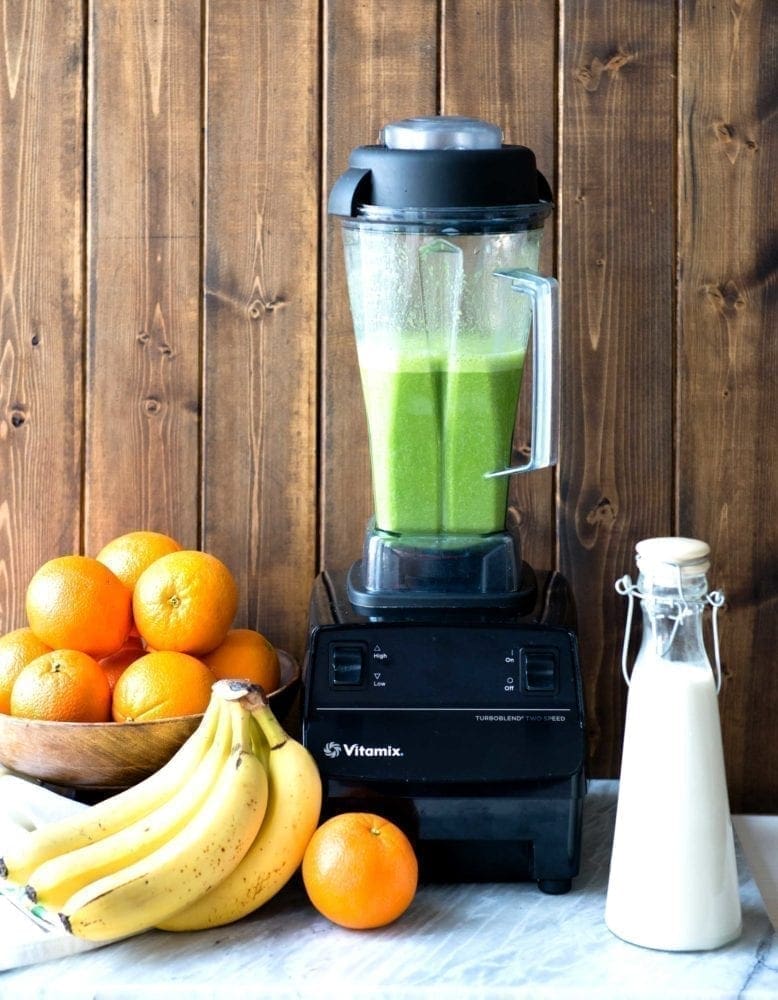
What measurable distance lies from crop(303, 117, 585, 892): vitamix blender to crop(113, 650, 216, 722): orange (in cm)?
12

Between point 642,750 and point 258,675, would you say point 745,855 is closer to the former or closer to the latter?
point 642,750

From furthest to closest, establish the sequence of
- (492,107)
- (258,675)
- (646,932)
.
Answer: (492,107) < (258,675) < (646,932)

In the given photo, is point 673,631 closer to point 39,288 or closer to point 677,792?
point 677,792

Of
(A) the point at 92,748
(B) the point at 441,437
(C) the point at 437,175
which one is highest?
(C) the point at 437,175

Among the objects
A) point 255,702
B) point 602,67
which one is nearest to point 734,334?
point 602,67

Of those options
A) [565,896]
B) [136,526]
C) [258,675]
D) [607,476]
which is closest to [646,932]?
[565,896]

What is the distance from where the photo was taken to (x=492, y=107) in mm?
1436

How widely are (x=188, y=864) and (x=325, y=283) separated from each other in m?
0.68

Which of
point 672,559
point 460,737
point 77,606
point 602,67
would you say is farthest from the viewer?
point 602,67

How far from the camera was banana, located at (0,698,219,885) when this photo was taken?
1.06 m

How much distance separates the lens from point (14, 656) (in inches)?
49.8

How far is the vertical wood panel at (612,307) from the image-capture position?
1428 mm

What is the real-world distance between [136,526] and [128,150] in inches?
16.6

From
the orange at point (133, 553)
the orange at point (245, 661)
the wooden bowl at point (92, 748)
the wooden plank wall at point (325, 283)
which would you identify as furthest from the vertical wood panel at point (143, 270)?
the wooden bowl at point (92, 748)
